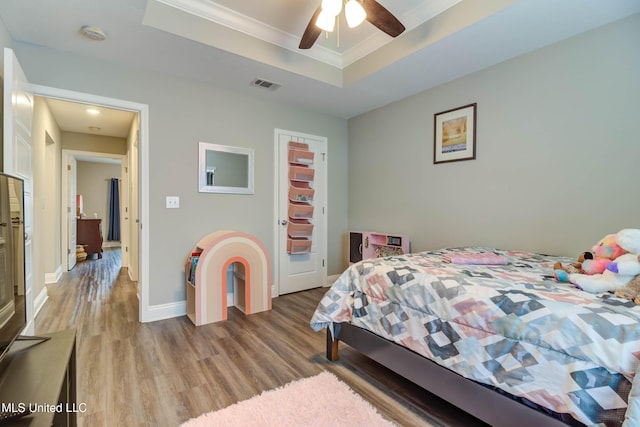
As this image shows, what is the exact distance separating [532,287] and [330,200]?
9.98ft

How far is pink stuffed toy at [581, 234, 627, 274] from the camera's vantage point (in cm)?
139

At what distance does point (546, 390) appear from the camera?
112 centimetres

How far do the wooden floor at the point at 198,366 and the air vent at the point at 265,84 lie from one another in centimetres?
240

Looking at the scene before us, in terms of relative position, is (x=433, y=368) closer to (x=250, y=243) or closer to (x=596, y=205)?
(x=596, y=205)

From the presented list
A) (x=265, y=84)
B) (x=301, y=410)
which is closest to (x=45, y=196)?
(x=265, y=84)

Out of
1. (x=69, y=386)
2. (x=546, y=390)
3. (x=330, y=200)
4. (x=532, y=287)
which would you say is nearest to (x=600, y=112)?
(x=532, y=287)

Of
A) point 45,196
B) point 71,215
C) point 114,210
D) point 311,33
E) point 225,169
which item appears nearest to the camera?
point 311,33

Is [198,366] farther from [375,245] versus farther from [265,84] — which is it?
[265,84]

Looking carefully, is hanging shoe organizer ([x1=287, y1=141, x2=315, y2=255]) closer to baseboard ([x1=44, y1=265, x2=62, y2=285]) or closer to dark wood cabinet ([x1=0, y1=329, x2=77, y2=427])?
dark wood cabinet ([x1=0, y1=329, x2=77, y2=427])

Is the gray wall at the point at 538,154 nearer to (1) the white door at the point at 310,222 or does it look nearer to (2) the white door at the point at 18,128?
(1) the white door at the point at 310,222

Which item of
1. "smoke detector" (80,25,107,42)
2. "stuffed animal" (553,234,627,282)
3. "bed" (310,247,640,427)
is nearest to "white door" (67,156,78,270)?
"smoke detector" (80,25,107,42)

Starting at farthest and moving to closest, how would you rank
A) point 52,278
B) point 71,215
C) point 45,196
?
point 71,215 → point 52,278 → point 45,196

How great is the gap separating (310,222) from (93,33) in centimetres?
277

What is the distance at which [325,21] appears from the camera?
2.00 metres
